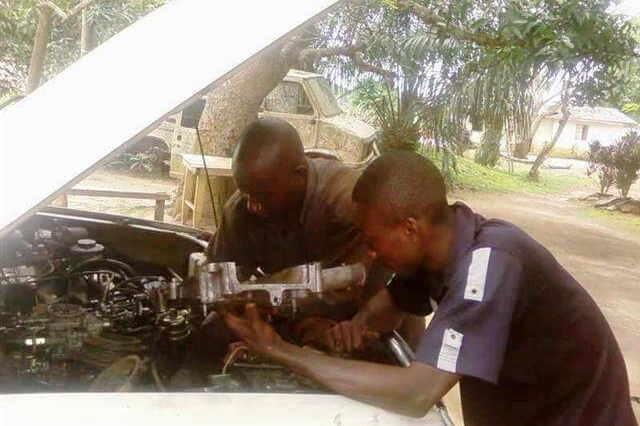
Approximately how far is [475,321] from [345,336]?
0.57 meters

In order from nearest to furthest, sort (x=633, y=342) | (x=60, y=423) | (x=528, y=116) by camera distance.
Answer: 1. (x=60, y=423)
2. (x=633, y=342)
3. (x=528, y=116)

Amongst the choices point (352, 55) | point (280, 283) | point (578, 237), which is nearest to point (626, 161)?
point (578, 237)

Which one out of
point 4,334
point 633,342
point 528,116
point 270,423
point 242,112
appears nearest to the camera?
point 270,423

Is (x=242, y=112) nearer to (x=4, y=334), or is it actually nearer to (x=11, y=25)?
(x=11, y=25)

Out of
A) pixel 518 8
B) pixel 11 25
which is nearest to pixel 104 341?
pixel 518 8

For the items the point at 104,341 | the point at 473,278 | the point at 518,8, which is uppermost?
the point at 518,8

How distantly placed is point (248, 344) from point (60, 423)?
1.70ft

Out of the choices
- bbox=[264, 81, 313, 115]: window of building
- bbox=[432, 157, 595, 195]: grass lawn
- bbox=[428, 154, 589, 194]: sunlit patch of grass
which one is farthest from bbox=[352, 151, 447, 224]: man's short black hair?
bbox=[432, 157, 595, 195]: grass lawn

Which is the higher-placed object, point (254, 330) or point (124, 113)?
point (124, 113)

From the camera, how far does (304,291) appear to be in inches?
72.6

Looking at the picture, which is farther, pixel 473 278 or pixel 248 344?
pixel 248 344

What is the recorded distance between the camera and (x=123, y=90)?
120 centimetres

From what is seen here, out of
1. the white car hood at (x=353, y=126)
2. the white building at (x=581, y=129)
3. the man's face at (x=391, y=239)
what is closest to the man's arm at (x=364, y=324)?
the man's face at (x=391, y=239)

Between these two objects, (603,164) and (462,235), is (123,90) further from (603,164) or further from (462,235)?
(603,164)
